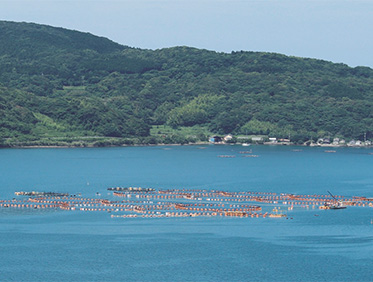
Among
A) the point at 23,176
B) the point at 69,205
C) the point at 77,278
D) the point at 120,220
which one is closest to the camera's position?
the point at 77,278

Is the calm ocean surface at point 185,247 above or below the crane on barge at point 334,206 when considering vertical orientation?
below

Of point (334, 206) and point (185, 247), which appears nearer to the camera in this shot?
point (185, 247)

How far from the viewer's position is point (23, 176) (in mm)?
171125

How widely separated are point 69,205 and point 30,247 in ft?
96.6

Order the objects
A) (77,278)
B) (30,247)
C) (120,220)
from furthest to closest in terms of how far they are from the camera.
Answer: (120,220) < (30,247) < (77,278)

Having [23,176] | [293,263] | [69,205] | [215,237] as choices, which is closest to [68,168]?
[23,176]

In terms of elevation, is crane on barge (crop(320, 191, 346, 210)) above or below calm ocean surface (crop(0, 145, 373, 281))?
above

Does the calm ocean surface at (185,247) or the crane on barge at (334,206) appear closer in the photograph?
the calm ocean surface at (185,247)

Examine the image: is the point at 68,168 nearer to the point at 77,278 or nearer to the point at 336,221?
the point at 336,221

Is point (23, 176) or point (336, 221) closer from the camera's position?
point (336, 221)

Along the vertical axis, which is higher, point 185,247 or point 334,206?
point 334,206

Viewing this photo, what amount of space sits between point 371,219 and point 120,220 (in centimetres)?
3559

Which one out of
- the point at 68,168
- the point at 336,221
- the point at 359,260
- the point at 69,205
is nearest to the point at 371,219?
the point at 336,221

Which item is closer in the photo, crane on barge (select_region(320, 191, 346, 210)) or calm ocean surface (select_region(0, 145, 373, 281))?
calm ocean surface (select_region(0, 145, 373, 281))
